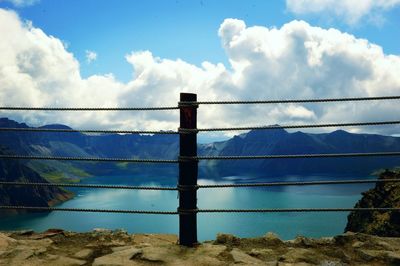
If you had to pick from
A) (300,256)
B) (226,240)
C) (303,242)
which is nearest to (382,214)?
(303,242)

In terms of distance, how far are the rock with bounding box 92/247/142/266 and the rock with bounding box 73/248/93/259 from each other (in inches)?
7.0

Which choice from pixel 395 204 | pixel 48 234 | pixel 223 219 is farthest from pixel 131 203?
pixel 48 234

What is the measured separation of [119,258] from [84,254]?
1.36ft

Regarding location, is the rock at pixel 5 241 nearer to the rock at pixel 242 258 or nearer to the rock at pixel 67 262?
the rock at pixel 67 262

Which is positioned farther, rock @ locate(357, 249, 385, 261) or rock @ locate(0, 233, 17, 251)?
rock @ locate(0, 233, 17, 251)

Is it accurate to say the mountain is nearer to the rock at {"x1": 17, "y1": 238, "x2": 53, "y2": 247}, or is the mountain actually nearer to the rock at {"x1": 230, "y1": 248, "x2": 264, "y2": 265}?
the rock at {"x1": 17, "y1": 238, "x2": 53, "y2": 247}

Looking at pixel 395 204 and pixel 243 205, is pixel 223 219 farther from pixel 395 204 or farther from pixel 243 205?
pixel 395 204

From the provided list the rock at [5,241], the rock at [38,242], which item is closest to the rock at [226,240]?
the rock at [38,242]

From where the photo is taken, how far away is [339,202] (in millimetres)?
149000

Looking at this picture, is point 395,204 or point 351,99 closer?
point 351,99

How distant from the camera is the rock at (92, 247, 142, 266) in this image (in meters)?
3.76

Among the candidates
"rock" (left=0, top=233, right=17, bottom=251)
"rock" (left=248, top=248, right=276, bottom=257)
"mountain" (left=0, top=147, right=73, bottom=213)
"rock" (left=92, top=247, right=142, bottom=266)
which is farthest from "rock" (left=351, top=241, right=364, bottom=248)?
"mountain" (left=0, top=147, right=73, bottom=213)

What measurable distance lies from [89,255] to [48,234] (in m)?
0.97

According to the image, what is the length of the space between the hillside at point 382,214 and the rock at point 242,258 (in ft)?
83.5
